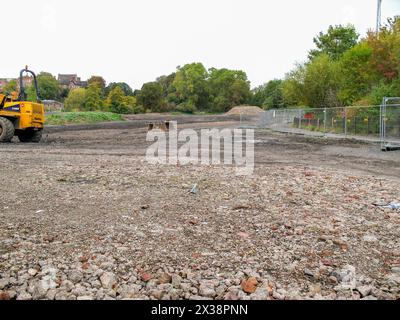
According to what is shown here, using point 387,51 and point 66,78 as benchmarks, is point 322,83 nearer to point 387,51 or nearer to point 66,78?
point 387,51

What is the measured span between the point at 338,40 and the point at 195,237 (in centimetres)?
4679

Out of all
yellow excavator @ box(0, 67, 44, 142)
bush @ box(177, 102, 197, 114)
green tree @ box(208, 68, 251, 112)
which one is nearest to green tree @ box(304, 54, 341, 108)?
yellow excavator @ box(0, 67, 44, 142)

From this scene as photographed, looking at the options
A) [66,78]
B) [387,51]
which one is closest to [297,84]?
[387,51]

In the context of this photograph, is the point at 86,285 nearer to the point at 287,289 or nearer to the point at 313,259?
the point at 287,289

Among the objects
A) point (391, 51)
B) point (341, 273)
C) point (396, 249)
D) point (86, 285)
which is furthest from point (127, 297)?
point (391, 51)

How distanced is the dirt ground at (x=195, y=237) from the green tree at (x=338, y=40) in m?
40.9

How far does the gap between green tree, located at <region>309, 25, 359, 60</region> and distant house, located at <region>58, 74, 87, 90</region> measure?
106 metres

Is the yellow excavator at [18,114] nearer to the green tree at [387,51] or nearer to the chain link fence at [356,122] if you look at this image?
the chain link fence at [356,122]

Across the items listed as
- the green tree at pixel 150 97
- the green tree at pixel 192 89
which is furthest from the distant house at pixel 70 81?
the green tree at pixel 150 97

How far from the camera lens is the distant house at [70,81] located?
435 feet

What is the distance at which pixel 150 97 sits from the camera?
70.4 m

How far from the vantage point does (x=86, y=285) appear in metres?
3.22

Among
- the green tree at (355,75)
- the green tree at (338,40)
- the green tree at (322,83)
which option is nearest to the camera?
the green tree at (355,75)

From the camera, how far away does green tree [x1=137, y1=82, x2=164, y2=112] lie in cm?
7025
